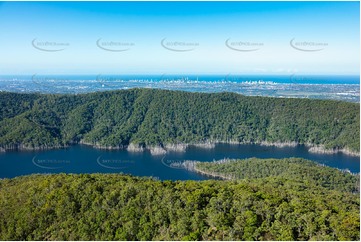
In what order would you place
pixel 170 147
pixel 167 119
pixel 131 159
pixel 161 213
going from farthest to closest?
pixel 167 119
pixel 170 147
pixel 131 159
pixel 161 213

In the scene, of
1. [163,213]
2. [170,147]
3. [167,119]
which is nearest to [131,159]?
[170,147]

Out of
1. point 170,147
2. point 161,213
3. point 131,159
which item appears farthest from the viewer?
point 170,147

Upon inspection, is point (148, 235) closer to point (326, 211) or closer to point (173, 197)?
point (173, 197)

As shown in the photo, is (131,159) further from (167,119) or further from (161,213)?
(161,213)

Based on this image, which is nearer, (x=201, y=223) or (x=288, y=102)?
(x=201, y=223)

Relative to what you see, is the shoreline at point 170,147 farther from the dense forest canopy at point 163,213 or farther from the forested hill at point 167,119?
the dense forest canopy at point 163,213

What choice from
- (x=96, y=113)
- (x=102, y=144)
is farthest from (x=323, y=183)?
(x=96, y=113)
